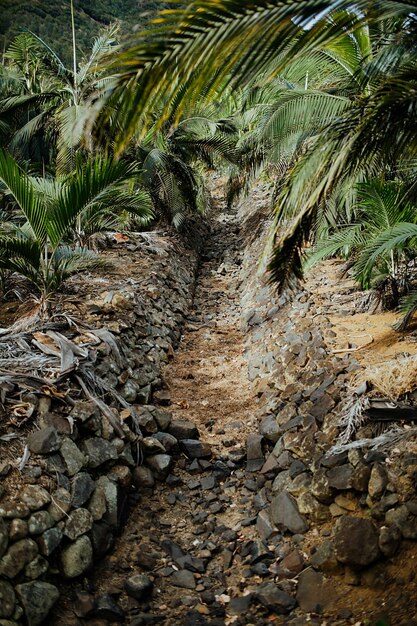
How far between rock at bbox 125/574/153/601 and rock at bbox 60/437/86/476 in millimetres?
886

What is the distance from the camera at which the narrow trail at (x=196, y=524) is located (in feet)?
10.9

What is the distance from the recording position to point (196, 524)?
13.7 ft

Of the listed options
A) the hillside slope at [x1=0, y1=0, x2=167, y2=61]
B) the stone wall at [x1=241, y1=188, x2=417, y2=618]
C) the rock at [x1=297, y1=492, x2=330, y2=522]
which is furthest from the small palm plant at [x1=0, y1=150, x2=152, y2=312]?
the hillside slope at [x1=0, y1=0, x2=167, y2=61]

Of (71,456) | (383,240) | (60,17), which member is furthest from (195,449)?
(60,17)

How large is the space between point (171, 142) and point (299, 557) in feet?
33.3

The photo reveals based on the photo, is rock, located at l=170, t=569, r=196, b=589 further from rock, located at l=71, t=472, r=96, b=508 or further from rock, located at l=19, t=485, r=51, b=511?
rock, located at l=19, t=485, r=51, b=511

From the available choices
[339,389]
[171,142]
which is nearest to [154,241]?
[171,142]

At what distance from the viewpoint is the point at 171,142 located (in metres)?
11.8

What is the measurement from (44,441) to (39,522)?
24.6 inches

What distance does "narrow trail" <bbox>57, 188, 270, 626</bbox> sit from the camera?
131 inches

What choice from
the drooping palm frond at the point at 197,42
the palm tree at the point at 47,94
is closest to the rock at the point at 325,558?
the drooping palm frond at the point at 197,42

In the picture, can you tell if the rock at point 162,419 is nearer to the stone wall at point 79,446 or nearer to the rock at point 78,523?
the stone wall at point 79,446

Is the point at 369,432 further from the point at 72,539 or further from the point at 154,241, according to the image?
the point at 154,241

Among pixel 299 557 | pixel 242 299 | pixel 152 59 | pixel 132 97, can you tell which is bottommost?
pixel 242 299
